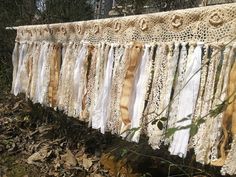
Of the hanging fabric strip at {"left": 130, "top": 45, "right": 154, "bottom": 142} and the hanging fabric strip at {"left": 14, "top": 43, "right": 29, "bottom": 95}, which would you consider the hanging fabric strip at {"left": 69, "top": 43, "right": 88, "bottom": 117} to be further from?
the hanging fabric strip at {"left": 14, "top": 43, "right": 29, "bottom": 95}

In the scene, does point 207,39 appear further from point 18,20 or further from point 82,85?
point 18,20

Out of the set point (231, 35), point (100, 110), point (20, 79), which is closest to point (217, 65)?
point (231, 35)

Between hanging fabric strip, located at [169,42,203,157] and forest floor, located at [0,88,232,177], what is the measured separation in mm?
695

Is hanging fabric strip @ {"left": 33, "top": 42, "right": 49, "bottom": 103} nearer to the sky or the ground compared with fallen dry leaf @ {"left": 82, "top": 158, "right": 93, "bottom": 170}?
nearer to the sky

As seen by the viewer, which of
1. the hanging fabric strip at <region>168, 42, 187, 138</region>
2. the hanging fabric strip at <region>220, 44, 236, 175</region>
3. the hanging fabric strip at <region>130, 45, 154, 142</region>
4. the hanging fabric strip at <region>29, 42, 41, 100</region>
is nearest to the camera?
the hanging fabric strip at <region>220, 44, 236, 175</region>

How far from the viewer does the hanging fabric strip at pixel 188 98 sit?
234cm

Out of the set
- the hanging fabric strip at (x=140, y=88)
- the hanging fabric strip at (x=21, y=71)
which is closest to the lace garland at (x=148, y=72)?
the hanging fabric strip at (x=140, y=88)

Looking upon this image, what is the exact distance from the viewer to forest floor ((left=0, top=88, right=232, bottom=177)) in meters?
3.45

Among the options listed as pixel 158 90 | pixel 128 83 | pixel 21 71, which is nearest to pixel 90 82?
pixel 128 83

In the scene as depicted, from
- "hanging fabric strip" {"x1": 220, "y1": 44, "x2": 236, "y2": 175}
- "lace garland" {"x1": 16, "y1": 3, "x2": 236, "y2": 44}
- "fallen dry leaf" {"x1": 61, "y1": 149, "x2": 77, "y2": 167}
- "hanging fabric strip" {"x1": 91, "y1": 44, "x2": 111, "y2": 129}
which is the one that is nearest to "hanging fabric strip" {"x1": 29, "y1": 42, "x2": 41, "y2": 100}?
"lace garland" {"x1": 16, "y1": 3, "x2": 236, "y2": 44}

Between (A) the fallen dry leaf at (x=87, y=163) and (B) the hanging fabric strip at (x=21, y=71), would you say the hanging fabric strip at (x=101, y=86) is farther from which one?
(B) the hanging fabric strip at (x=21, y=71)

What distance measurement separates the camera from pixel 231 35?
2188mm

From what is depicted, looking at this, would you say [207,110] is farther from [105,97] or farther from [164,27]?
[105,97]

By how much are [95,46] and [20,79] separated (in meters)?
1.46
